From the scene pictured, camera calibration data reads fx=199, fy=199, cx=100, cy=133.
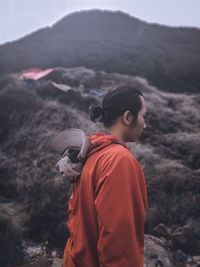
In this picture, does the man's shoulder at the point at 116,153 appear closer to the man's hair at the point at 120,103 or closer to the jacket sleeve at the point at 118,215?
the jacket sleeve at the point at 118,215

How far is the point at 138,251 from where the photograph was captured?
97 cm

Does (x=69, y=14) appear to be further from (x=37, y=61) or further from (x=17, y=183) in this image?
(x=17, y=183)

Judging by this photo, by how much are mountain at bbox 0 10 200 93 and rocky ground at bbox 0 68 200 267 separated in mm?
6839

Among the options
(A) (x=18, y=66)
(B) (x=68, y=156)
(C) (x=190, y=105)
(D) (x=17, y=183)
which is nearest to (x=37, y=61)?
(A) (x=18, y=66)

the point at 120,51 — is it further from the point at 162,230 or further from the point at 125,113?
the point at 125,113

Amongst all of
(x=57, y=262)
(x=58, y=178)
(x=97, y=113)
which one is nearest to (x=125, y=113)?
Answer: (x=97, y=113)

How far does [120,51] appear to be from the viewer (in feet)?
58.0

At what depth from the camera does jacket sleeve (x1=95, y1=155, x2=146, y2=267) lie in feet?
2.96

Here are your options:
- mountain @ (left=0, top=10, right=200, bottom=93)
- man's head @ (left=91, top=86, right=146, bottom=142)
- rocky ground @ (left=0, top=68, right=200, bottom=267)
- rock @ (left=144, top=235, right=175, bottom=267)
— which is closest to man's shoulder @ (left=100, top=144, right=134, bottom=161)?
man's head @ (left=91, top=86, right=146, bottom=142)

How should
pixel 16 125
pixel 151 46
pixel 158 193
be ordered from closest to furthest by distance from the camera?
pixel 158 193 < pixel 16 125 < pixel 151 46

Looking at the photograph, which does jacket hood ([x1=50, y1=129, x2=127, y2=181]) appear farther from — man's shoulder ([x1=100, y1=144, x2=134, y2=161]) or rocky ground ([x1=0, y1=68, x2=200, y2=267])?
rocky ground ([x1=0, y1=68, x2=200, y2=267])

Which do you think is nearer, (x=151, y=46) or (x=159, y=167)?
(x=159, y=167)

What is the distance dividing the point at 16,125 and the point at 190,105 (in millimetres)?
7106

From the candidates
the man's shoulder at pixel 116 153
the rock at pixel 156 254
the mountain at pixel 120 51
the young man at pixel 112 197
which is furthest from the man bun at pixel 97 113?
the mountain at pixel 120 51
